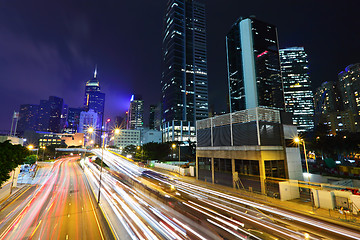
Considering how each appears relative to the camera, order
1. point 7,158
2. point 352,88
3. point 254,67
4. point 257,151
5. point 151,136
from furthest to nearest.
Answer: point 151,136 → point 254,67 → point 352,88 → point 257,151 → point 7,158

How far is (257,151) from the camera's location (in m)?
24.9

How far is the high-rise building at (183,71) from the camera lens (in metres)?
158

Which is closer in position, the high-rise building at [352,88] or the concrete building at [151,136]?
the high-rise building at [352,88]

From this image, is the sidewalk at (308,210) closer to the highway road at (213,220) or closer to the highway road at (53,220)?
the highway road at (213,220)

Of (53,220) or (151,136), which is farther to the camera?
(151,136)

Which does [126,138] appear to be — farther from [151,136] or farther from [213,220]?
[213,220]

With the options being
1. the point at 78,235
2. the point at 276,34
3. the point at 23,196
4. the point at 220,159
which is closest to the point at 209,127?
the point at 220,159

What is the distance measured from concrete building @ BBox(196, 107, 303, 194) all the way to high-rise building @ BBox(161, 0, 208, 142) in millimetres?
120706

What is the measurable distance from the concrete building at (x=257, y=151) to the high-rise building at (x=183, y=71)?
120706mm

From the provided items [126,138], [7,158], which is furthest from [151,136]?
[7,158]

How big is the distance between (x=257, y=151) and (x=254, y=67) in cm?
15376

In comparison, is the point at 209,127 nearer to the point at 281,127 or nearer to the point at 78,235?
the point at 281,127

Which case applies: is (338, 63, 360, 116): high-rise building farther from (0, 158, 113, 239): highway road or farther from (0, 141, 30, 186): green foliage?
(0, 141, 30, 186): green foliage

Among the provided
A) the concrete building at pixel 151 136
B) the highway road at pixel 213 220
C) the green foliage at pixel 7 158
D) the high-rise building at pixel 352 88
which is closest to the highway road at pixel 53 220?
the highway road at pixel 213 220
